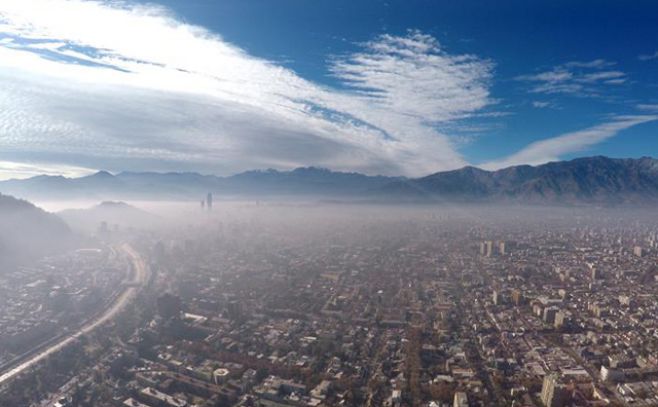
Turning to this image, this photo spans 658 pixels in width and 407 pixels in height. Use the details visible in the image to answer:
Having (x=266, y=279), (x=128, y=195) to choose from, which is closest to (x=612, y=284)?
(x=266, y=279)

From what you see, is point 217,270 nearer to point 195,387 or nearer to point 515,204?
point 195,387

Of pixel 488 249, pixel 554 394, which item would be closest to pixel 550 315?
pixel 554 394

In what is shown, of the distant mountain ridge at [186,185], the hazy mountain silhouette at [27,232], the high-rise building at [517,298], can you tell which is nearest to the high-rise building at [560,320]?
the high-rise building at [517,298]

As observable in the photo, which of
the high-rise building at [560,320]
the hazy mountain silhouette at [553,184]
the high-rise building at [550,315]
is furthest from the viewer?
the hazy mountain silhouette at [553,184]

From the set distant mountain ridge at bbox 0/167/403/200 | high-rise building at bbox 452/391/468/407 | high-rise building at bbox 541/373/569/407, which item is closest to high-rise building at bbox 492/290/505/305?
high-rise building at bbox 541/373/569/407

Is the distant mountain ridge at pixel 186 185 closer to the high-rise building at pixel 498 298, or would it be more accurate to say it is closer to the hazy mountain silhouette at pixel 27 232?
the hazy mountain silhouette at pixel 27 232

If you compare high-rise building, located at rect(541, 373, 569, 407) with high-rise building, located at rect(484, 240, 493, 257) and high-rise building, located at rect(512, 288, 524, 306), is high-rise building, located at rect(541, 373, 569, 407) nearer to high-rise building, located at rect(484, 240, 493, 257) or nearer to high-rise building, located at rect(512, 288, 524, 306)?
high-rise building, located at rect(512, 288, 524, 306)

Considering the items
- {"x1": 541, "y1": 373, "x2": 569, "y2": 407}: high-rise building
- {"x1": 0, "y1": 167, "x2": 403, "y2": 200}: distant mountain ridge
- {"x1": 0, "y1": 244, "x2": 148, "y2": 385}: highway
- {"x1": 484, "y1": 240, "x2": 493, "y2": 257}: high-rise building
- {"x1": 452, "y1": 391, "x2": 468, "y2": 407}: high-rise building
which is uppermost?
{"x1": 0, "y1": 167, "x2": 403, "y2": 200}: distant mountain ridge
